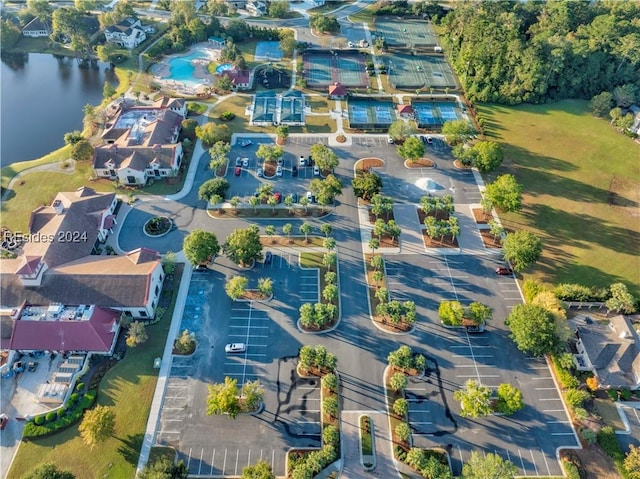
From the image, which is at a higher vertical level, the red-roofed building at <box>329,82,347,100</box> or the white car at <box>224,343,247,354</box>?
the red-roofed building at <box>329,82,347,100</box>

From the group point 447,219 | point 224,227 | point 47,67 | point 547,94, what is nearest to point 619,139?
point 547,94

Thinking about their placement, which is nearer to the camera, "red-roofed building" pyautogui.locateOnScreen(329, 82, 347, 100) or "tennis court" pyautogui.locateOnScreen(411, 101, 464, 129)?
"tennis court" pyautogui.locateOnScreen(411, 101, 464, 129)

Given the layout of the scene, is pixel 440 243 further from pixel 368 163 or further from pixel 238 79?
pixel 238 79

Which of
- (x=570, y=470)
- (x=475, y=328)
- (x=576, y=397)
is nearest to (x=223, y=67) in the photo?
(x=475, y=328)

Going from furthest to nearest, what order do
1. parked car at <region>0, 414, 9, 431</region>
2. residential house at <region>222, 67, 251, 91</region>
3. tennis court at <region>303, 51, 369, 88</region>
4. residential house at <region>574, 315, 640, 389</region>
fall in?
tennis court at <region>303, 51, 369, 88</region>, residential house at <region>222, 67, 251, 91</region>, residential house at <region>574, 315, 640, 389</region>, parked car at <region>0, 414, 9, 431</region>

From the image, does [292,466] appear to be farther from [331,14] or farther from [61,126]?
[331,14]

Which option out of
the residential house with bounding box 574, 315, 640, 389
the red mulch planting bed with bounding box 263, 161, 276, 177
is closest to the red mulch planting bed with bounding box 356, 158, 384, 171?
the red mulch planting bed with bounding box 263, 161, 276, 177

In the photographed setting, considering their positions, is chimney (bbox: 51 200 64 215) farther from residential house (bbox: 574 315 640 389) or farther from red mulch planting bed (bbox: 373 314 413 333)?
residential house (bbox: 574 315 640 389)
